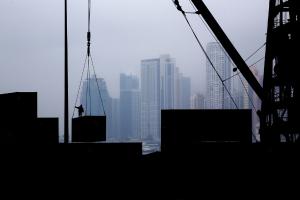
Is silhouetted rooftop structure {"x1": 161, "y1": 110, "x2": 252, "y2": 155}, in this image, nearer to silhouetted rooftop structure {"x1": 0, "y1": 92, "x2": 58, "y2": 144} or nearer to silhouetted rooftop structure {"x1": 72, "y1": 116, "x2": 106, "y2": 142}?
silhouetted rooftop structure {"x1": 72, "y1": 116, "x2": 106, "y2": 142}

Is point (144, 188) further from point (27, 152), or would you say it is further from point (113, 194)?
point (27, 152)

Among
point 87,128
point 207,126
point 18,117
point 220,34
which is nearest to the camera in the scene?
point 18,117

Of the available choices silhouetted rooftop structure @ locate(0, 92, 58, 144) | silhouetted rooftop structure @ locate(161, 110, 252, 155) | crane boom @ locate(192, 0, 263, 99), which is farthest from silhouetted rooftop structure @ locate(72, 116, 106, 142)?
crane boom @ locate(192, 0, 263, 99)

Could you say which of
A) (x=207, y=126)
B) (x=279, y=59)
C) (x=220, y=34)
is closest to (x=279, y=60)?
(x=279, y=59)

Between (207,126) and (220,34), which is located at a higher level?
(220,34)

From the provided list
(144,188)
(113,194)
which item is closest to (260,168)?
(144,188)

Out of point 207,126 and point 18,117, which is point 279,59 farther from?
point 18,117

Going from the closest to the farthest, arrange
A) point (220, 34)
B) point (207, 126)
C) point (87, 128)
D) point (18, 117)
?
point (18, 117)
point (220, 34)
point (87, 128)
point (207, 126)

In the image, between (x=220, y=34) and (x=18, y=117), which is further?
(x=220, y=34)

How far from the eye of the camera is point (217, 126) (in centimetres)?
2244

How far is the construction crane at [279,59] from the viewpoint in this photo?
1402cm

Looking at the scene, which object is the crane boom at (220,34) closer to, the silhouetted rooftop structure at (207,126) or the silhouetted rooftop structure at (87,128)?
the silhouetted rooftop structure at (207,126)

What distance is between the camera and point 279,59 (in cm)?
1522

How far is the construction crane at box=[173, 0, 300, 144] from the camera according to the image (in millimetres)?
14016
